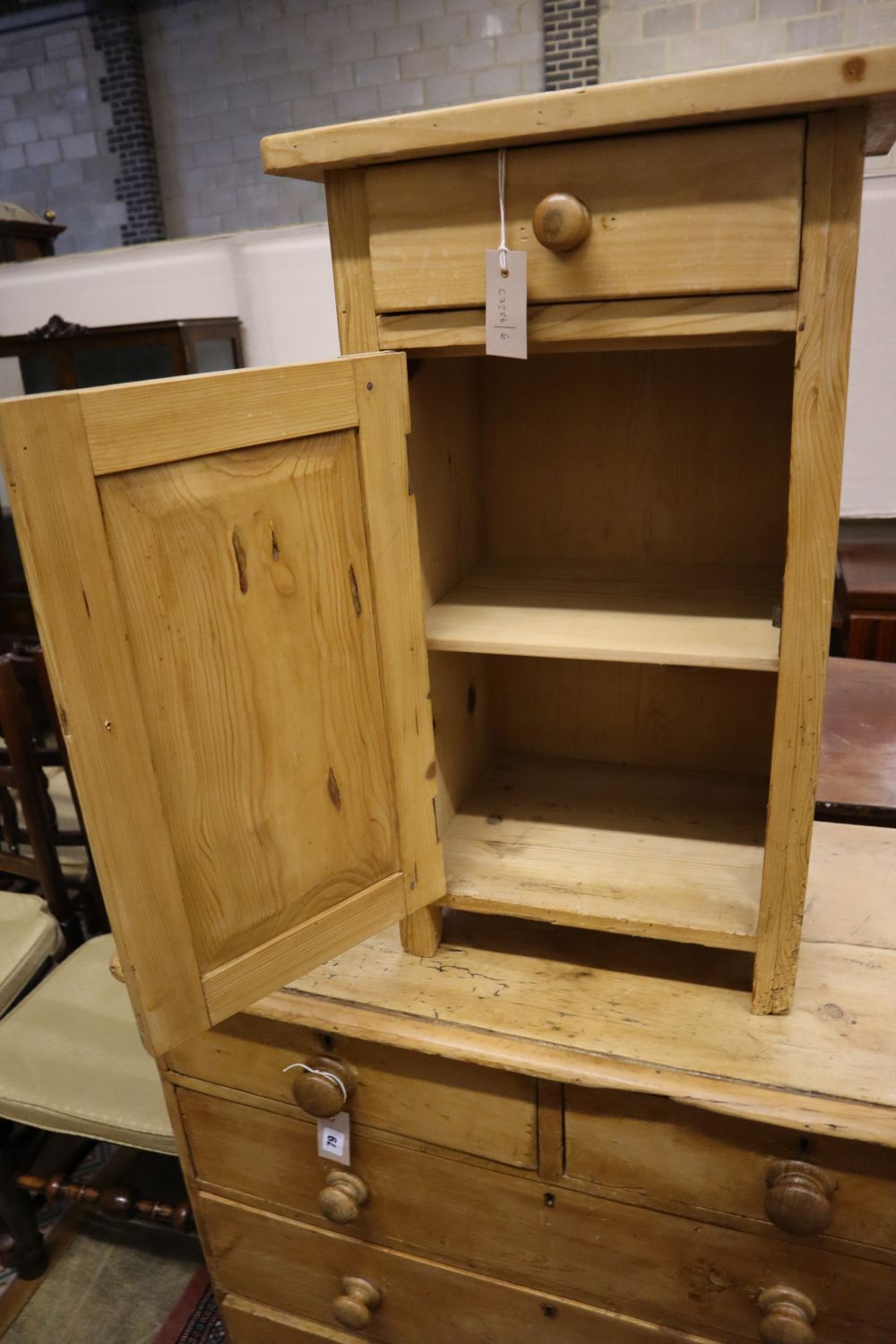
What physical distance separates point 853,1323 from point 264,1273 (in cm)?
79

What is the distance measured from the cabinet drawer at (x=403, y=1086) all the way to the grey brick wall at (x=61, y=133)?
6254 mm

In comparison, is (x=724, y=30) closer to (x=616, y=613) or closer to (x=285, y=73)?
(x=285, y=73)

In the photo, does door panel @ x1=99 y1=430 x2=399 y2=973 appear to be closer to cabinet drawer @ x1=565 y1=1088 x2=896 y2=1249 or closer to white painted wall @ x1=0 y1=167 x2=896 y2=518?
cabinet drawer @ x1=565 y1=1088 x2=896 y2=1249

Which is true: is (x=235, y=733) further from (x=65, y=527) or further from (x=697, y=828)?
(x=697, y=828)

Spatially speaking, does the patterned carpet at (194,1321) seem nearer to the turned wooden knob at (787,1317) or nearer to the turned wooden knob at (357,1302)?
the turned wooden knob at (357,1302)

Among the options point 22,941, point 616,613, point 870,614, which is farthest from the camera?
point 870,614

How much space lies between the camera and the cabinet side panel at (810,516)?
741 millimetres

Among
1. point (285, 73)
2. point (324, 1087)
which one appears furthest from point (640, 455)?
point (285, 73)

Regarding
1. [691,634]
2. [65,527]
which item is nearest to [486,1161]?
[691,634]

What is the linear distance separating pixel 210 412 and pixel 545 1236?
1.01 m

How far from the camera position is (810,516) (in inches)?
32.4

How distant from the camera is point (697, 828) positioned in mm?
1203

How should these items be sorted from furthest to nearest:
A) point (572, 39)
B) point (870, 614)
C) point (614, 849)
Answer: point (572, 39) < point (870, 614) < point (614, 849)

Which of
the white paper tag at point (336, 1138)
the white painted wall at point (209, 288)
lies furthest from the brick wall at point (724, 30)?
the white paper tag at point (336, 1138)
